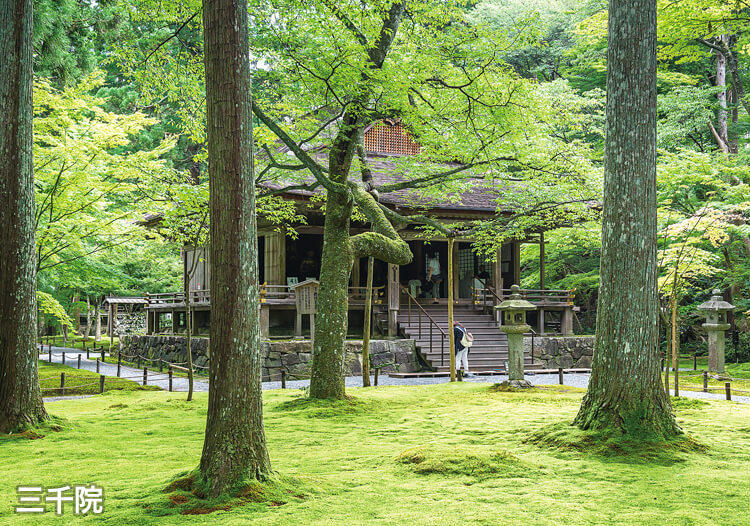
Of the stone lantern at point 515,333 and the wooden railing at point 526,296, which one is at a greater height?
the wooden railing at point 526,296

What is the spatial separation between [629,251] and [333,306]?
4873mm

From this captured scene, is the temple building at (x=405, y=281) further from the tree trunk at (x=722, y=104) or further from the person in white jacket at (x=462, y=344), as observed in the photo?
the tree trunk at (x=722, y=104)

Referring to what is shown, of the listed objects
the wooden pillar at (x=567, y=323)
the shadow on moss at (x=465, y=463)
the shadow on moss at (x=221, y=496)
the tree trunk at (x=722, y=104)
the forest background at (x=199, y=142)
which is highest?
the tree trunk at (x=722, y=104)

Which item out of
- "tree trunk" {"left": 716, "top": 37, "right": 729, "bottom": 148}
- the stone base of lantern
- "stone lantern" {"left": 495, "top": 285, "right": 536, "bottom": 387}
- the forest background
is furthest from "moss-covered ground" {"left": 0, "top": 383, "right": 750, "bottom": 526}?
"tree trunk" {"left": 716, "top": 37, "right": 729, "bottom": 148}

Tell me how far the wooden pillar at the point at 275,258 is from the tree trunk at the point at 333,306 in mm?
8975

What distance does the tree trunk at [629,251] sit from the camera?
6465mm

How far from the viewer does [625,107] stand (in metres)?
6.70

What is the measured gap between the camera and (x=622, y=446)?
609 centimetres

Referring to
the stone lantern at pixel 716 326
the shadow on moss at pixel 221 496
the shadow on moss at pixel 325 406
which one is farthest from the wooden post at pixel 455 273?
the shadow on moss at pixel 221 496

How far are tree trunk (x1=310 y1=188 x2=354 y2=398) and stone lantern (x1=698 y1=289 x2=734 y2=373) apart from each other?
9.74m

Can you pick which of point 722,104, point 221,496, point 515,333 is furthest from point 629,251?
point 722,104

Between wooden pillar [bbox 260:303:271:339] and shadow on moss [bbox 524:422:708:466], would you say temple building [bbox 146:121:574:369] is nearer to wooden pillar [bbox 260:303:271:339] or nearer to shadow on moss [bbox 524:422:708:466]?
wooden pillar [bbox 260:303:271:339]

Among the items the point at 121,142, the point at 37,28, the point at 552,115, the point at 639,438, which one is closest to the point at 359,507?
the point at 639,438

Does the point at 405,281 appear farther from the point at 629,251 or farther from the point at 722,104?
the point at 629,251
